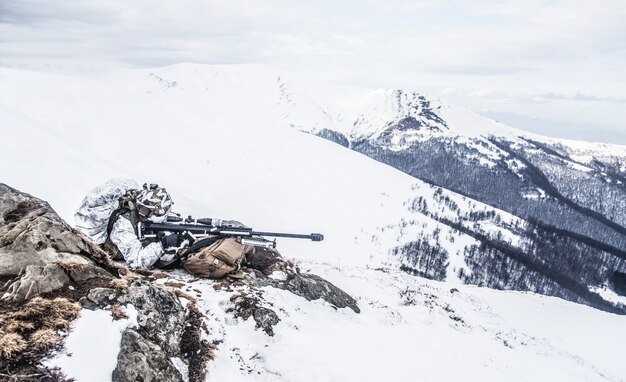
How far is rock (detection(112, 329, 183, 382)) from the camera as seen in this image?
615cm

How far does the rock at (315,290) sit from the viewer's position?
13.1m

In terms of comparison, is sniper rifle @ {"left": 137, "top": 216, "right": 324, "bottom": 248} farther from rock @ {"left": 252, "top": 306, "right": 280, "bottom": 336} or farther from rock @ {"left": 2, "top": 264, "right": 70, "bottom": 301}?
rock @ {"left": 2, "top": 264, "right": 70, "bottom": 301}

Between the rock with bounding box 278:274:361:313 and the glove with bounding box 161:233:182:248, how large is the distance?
351cm

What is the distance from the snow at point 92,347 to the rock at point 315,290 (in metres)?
6.60

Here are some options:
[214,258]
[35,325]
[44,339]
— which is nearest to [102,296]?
[35,325]

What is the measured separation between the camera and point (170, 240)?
12.0m

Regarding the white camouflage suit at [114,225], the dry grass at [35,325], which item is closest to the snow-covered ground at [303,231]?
the dry grass at [35,325]

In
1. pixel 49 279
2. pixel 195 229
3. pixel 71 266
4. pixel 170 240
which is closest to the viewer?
pixel 49 279

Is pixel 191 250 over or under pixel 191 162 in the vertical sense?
over

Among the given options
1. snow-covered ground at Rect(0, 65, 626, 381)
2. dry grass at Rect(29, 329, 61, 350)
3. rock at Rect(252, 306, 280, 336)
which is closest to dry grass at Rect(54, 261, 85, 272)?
dry grass at Rect(29, 329, 61, 350)

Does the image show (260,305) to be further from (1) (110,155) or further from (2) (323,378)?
(1) (110,155)

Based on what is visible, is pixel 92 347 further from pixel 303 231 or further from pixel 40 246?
pixel 303 231

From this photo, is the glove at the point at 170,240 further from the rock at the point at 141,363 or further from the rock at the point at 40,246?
the rock at the point at 141,363

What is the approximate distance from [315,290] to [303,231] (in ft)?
146
